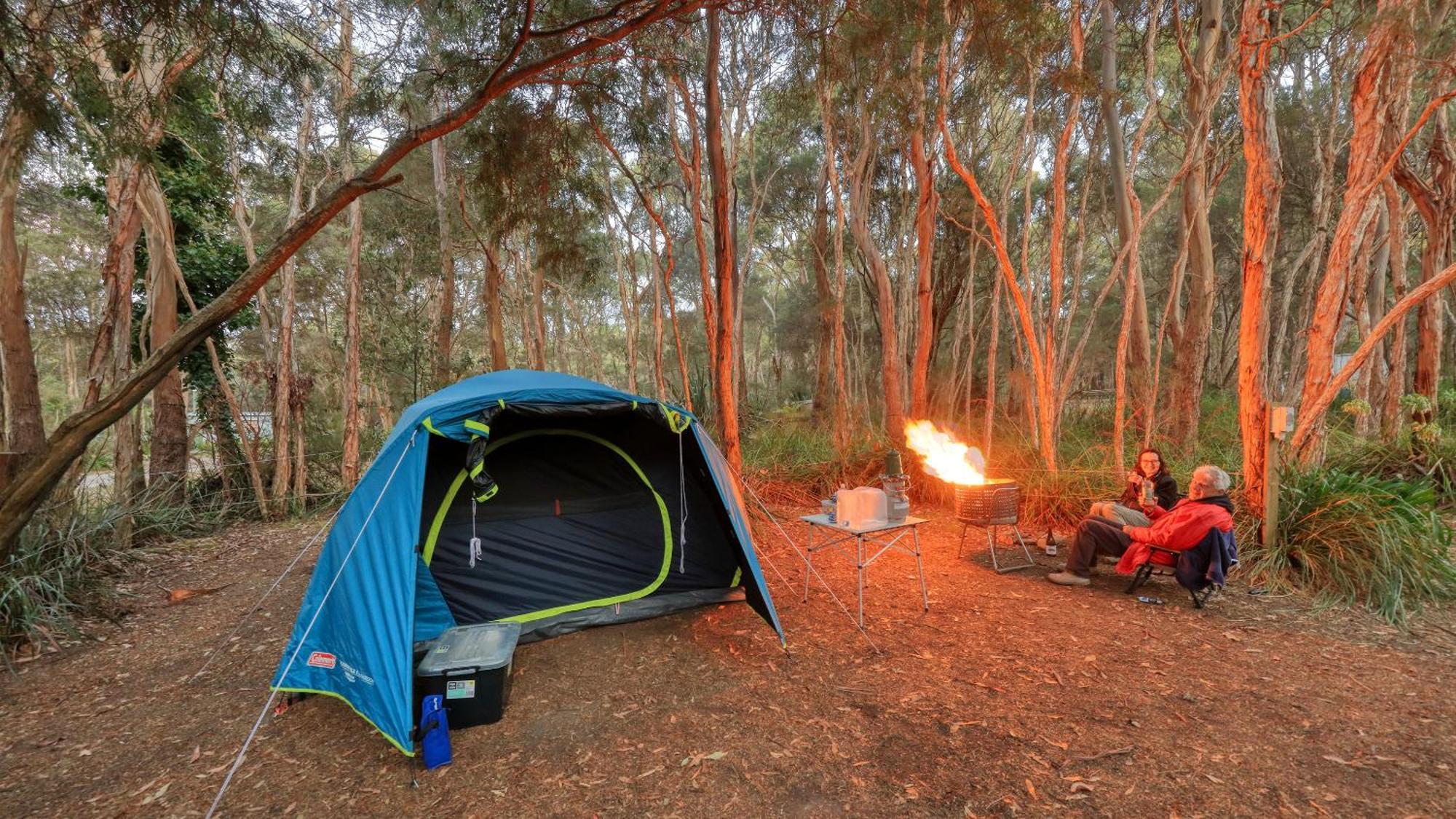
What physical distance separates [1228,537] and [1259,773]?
193cm

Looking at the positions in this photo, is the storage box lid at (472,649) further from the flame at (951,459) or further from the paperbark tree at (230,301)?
the flame at (951,459)

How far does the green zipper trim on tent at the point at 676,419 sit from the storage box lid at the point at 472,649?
1395mm

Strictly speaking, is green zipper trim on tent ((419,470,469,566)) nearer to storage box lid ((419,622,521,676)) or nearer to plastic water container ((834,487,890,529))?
storage box lid ((419,622,521,676))

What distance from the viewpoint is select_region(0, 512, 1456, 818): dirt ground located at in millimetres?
2127

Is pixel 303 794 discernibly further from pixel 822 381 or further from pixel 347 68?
pixel 822 381

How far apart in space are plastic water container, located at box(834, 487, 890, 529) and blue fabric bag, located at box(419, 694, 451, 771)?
7.76 ft

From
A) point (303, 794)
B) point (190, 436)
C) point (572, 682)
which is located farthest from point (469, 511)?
point (190, 436)

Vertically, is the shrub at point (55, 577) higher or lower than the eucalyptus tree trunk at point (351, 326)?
lower

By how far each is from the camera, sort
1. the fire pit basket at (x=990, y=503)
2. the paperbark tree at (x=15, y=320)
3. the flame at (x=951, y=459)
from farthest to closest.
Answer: the flame at (x=951, y=459), the fire pit basket at (x=990, y=503), the paperbark tree at (x=15, y=320)

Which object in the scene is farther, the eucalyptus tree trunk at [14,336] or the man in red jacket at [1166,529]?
the eucalyptus tree trunk at [14,336]

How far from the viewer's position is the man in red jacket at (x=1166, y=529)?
11.8 feet

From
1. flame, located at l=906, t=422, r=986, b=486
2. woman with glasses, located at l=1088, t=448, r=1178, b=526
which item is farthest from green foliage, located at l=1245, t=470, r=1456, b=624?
flame, located at l=906, t=422, r=986, b=486

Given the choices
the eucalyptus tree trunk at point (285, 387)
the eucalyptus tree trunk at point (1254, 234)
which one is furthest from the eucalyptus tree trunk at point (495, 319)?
the eucalyptus tree trunk at point (1254, 234)

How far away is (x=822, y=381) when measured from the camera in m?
12.6
